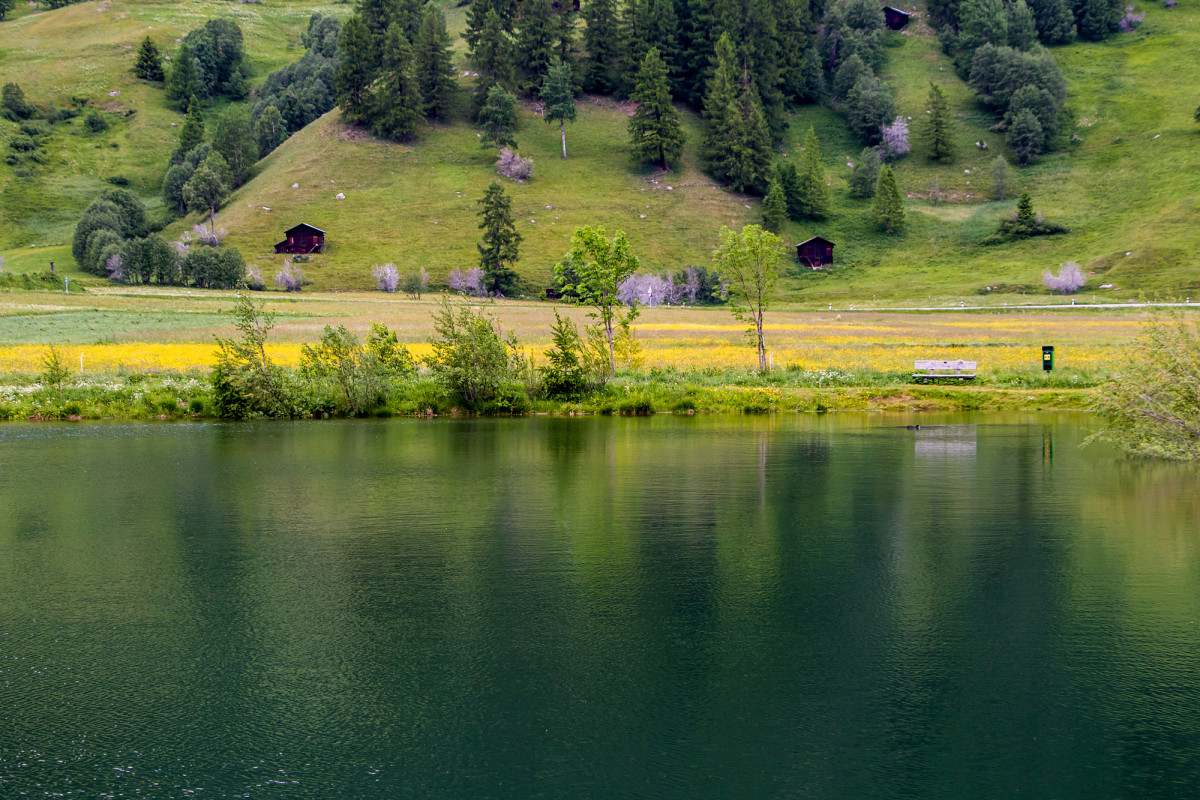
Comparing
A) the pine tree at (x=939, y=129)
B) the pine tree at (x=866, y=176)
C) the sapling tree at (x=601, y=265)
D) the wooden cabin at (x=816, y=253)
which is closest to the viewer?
the sapling tree at (x=601, y=265)

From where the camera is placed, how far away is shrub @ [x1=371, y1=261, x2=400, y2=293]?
119 metres

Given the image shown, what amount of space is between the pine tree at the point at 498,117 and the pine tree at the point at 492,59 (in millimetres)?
5910

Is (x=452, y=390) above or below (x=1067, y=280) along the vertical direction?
below

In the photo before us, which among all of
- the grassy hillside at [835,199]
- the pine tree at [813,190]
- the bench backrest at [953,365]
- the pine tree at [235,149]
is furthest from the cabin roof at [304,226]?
the bench backrest at [953,365]

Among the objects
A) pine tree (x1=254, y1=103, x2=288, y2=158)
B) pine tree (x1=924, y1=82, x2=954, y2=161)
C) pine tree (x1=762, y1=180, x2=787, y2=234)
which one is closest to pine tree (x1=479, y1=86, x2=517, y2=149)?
pine tree (x1=762, y1=180, x2=787, y2=234)

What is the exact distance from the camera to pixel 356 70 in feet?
506

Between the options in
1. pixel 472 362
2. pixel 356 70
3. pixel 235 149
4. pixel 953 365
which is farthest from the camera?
pixel 235 149

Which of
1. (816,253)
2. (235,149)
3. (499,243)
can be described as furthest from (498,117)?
(816,253)

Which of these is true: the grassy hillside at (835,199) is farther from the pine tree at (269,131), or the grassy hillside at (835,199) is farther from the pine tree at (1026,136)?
the pine tree at (269,131)

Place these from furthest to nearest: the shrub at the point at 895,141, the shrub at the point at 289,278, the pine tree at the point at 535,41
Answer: the pine tree at the point at 535,41
the shrub at the point at 895,141
the shrub at the point at 289,278

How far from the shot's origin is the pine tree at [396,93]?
496 feet

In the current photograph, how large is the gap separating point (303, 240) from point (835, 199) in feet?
278

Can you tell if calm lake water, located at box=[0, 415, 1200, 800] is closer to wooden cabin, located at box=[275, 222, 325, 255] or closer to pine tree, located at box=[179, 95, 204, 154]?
wooden cabin, located at box=[275, 222, 325, 255]

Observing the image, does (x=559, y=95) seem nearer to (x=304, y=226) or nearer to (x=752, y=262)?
(x=304, y=226)
